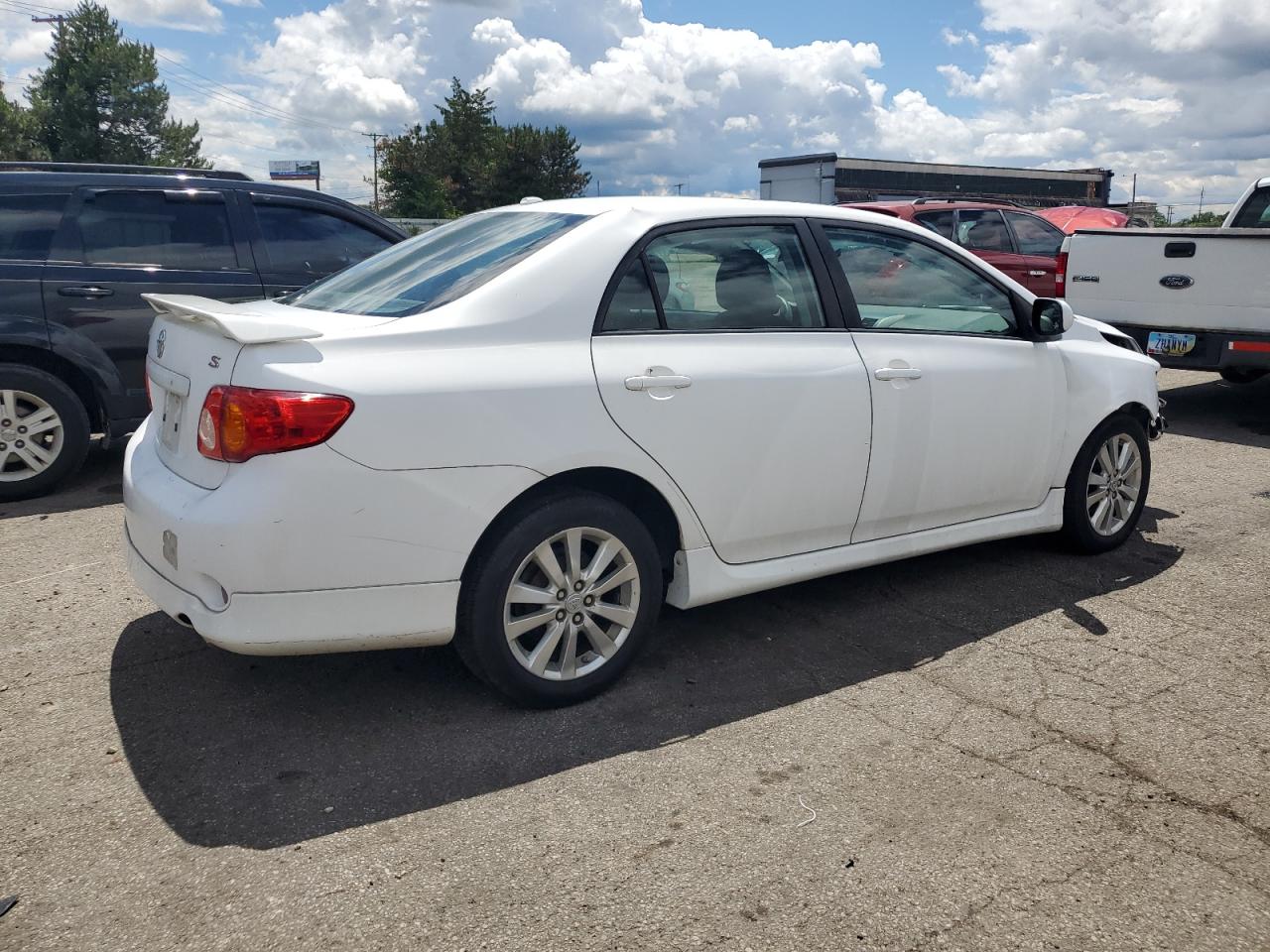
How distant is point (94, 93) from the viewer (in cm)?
7206

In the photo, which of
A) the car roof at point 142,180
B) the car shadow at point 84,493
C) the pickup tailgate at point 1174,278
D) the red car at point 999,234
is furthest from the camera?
the red car at point 999,234

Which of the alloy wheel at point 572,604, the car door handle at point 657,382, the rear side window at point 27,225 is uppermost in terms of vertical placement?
the rear side window at point 27,225

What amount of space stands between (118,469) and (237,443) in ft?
15.1

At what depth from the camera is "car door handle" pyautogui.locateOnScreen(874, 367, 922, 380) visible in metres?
4.21

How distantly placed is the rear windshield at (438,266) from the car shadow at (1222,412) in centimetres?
682

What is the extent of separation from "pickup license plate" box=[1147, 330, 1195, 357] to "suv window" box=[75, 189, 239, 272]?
707 cm

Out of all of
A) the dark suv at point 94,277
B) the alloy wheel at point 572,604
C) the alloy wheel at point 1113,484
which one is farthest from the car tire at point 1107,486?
the dark suv at point 94,277

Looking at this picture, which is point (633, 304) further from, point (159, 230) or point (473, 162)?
point (473, 162)

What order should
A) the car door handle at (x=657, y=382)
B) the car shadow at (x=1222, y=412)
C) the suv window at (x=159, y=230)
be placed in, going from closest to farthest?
the car door handle at (x=657, y=382) < the suv window at (x=159, y=230) < the car shadow at (x=1222, y=412)

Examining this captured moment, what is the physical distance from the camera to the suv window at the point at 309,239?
7004 mm

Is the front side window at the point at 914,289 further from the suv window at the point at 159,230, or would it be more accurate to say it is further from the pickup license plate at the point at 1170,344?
the pickup license plate at the point at 1170,344

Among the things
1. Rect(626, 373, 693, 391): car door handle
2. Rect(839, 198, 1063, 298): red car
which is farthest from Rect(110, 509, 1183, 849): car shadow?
Rect(839, 198, 1063, 298): red car

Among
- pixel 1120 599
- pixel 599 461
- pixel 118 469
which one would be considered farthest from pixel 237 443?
pixel 118 469

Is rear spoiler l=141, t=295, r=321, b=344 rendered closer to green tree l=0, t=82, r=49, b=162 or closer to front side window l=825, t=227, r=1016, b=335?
front side window l=825, t=227, r=1016, b=335
